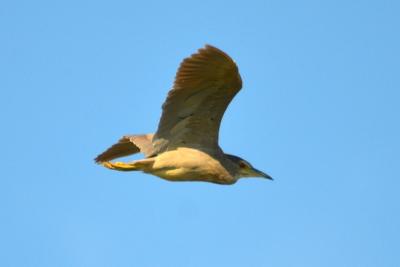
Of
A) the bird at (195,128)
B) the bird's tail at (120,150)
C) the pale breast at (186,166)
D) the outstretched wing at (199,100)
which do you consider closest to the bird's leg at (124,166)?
the bird at (195,128)

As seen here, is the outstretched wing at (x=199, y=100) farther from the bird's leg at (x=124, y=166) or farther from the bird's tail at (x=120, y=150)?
the bird's tail at (x=120, y=150)

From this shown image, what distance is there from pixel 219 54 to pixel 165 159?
1988mm

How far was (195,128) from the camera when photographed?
13344 millimetres

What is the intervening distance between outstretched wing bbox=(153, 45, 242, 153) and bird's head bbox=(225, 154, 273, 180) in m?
0.60

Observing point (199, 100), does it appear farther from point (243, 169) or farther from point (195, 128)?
point (243, 169)

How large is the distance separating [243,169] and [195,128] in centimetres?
130

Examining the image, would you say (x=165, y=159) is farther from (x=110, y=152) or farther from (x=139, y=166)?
(x=110, y=152)

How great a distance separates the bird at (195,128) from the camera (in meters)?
12.5

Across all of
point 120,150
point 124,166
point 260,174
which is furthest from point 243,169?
point 120,150

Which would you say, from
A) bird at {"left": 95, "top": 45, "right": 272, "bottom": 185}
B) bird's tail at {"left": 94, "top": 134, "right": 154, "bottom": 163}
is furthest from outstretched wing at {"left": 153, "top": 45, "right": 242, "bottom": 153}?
bird's tail at {"left": 94, "top": 134, "right": 154, "bottom": 163}

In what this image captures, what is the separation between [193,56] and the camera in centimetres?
1229

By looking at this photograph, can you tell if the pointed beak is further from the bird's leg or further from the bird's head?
the bird's leg

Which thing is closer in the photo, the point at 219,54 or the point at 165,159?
the point at 219,54

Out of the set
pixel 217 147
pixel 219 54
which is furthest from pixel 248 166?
pixel 219 54
